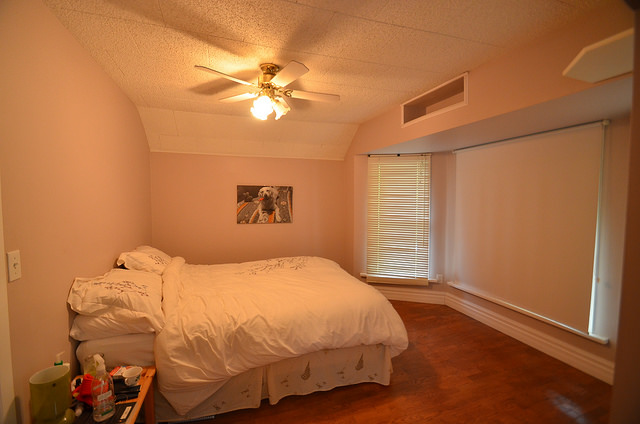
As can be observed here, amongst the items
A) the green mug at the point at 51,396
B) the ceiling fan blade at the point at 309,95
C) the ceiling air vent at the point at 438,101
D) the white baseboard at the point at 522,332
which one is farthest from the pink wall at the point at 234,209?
the green mug at the point at 51,396

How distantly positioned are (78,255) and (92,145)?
80 centimetres

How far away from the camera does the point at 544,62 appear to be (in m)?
1.64

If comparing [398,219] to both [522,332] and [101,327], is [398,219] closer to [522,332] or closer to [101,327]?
[522,332]

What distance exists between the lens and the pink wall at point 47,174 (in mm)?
1123

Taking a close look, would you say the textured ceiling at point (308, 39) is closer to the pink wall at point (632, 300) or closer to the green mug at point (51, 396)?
the pink wall at point (632, 300)

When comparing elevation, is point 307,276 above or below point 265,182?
below

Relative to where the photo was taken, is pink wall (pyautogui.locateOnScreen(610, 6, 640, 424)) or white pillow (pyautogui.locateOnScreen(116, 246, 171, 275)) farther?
white pillow (pyautogui.locateOnScreen(116, 246, 171, 275))

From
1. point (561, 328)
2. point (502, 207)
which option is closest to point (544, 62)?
point (502, 207)

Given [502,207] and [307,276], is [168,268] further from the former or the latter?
[502,207]

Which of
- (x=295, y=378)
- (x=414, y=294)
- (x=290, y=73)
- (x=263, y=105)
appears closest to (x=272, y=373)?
(x=295, y=378)

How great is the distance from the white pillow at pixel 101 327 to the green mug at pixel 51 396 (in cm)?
35

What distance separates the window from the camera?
3.71m

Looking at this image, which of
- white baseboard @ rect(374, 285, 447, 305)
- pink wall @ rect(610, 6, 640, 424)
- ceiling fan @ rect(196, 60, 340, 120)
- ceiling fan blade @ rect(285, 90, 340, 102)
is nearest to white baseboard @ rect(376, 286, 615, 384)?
white baseboard @ rect(374, 285, 447, 305)

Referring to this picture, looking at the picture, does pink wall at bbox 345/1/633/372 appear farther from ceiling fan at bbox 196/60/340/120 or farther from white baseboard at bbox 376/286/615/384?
ceiling fan at bbox 196/60/340/120
